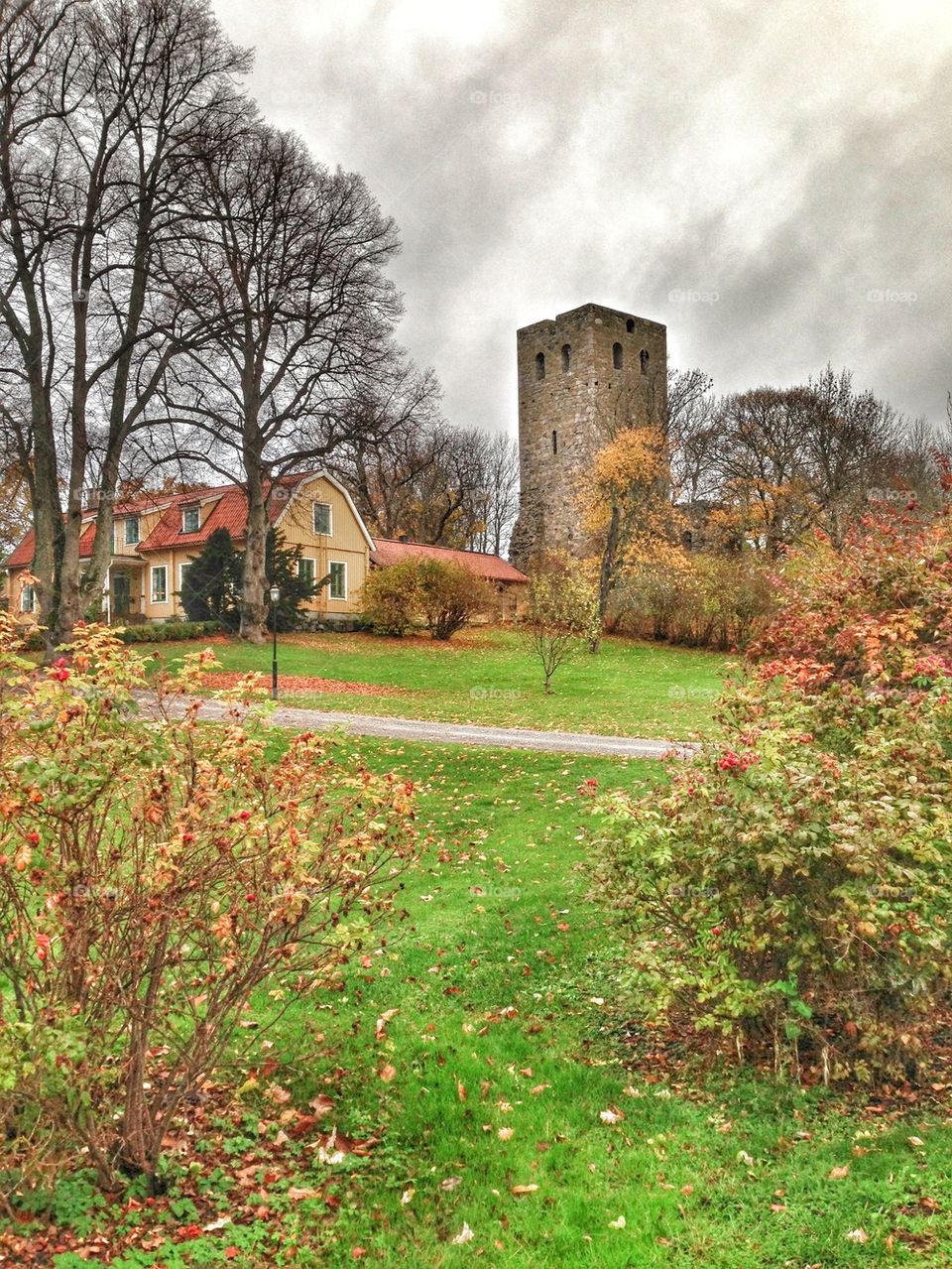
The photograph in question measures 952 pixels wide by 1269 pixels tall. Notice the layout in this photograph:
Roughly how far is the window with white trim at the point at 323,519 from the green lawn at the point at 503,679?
6.98 metres

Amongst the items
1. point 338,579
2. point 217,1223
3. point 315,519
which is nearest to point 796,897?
point 217,1223

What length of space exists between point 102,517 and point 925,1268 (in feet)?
70.6

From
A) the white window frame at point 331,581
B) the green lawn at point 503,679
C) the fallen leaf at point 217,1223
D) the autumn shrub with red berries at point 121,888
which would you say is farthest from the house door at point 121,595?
the fallen leaf at point 217,1223

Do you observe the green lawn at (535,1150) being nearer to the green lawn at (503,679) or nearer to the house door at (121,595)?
the green lawn at (503,679)

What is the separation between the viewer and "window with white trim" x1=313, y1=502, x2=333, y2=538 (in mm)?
36844

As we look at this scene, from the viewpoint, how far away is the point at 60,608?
2114 centimetres

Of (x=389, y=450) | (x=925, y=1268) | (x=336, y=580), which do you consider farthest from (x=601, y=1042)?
(x=336, y=580)

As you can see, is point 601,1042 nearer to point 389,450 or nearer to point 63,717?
point 63,717

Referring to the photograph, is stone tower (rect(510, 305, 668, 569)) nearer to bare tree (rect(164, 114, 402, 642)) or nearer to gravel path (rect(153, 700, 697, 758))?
bare tree (rect(164, 114, 402, 642))

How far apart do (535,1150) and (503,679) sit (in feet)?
64.2

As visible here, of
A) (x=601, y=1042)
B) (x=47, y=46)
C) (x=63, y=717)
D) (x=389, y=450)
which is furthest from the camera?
(x=389, y=450)

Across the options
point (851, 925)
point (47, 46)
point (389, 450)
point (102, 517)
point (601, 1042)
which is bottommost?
point (601, 1042)

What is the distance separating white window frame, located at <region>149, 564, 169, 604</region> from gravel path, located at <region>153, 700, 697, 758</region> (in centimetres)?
2200

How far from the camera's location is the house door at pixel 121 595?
37.2m
